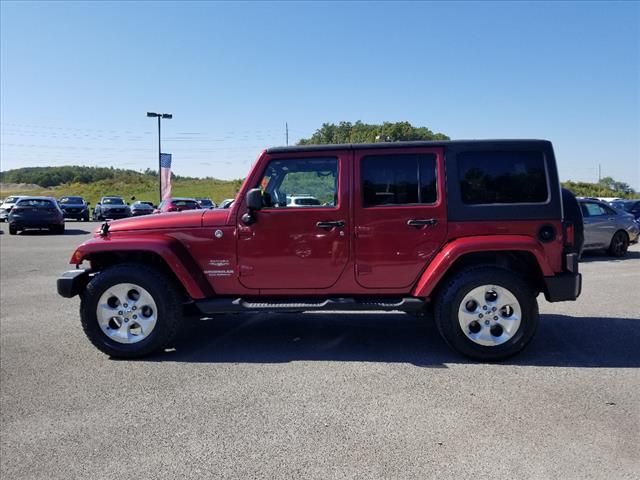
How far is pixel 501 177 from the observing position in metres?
4.89

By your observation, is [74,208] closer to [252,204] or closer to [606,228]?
[606,228]

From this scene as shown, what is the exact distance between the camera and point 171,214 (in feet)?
17.6

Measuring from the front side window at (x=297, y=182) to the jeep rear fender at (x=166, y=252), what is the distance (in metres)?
0.97

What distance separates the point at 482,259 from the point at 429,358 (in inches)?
43.2

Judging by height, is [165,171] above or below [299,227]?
above

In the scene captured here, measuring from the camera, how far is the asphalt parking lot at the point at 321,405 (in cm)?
303

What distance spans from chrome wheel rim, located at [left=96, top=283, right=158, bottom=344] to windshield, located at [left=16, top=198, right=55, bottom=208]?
64.7 feet

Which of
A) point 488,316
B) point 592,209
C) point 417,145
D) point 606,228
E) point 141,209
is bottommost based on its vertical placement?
point 488,316

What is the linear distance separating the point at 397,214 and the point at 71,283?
3.31 meters

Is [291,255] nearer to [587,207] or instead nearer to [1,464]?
[1,464]

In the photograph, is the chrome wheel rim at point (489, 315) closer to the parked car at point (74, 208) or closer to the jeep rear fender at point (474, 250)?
the jeep rear fender at point (474, 250)

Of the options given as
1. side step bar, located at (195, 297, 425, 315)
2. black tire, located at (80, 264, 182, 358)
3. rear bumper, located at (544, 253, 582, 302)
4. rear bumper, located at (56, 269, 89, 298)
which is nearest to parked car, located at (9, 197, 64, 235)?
rear bumper, located at (56, 269, 89, 298)

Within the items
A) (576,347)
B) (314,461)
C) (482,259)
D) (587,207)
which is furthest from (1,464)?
(587,207)

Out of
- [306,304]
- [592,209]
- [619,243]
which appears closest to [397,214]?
[306,304]
